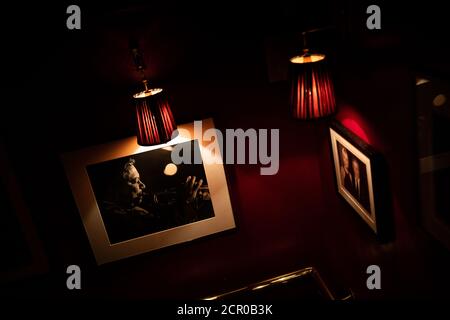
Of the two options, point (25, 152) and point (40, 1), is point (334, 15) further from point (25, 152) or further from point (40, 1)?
point (25, 152)

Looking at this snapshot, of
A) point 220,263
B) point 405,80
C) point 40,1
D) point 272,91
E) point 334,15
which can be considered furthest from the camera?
point 220,263

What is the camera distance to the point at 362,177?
6.38ft

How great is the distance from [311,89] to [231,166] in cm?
88

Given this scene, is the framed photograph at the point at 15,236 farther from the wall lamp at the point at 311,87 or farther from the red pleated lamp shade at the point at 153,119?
the wall lamp at the point at 311,87

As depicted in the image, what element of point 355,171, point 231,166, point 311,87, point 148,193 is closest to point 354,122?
point 355,171

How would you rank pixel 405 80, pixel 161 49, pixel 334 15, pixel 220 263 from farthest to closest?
pixel 220 263, pixel 161 49, pixel 334 15, pixel 405 80

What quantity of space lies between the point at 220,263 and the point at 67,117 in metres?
1.39

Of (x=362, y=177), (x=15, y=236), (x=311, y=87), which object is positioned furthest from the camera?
(x=15, y=236)

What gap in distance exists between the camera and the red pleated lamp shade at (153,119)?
1.94 m

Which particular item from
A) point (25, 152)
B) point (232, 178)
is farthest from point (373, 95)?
point (25, 152)

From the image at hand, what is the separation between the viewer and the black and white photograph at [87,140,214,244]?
2363 millimetres

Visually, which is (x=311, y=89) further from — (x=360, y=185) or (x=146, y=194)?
(x=146, y=194)

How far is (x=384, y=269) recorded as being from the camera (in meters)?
2.06

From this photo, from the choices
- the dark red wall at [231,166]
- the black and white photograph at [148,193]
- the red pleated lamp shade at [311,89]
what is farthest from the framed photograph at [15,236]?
the red pleated lamp shade at [311,89]
